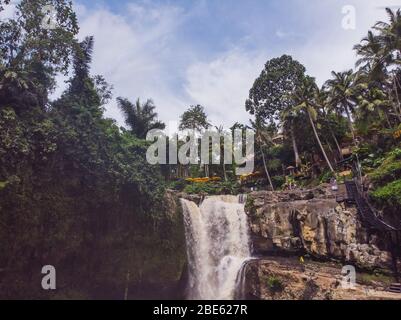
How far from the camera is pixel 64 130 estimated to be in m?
15.8

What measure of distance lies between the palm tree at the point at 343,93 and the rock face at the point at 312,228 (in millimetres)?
12635

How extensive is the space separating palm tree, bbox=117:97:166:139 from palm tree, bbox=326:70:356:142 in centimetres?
1620

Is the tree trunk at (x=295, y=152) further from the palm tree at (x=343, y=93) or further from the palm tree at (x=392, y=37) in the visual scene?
the palm tree at (x=392, y=37)

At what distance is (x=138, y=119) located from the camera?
2878 cm

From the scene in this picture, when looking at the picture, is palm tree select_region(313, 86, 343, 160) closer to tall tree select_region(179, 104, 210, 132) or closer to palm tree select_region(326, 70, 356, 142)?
palm tree select_region(326, 70, 356, 142)

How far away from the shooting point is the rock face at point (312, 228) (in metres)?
16.4

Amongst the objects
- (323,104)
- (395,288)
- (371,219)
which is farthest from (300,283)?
(323,104)

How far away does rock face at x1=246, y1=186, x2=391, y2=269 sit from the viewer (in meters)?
16.4

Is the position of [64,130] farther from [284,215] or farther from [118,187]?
[284,215]

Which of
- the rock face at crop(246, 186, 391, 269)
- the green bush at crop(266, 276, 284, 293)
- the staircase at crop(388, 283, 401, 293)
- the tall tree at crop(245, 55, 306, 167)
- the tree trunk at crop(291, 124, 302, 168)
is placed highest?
the tall tree at crop(245, 55, 306, 167)

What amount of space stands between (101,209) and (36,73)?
7.93 m

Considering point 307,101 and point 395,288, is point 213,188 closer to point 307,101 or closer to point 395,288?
point 307,101

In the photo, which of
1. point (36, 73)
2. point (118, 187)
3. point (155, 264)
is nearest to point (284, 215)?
point (155, 264)

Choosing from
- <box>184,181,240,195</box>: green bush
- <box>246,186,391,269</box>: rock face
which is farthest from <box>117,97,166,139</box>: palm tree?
<box>246,186,391,269</box>: rock face
